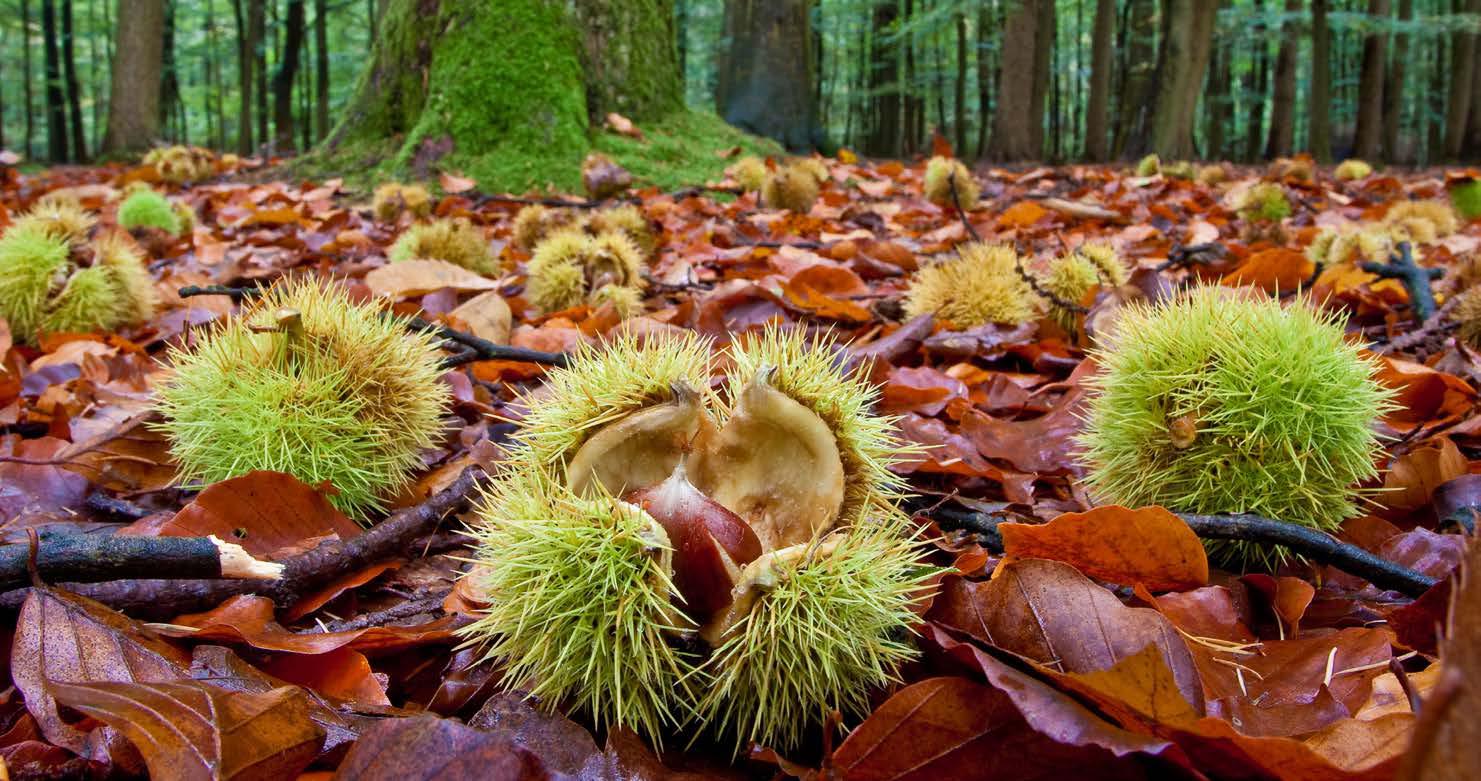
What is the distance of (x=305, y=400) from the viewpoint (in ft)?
5.41

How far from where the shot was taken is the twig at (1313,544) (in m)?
1.28

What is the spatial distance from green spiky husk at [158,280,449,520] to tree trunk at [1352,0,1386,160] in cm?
1492

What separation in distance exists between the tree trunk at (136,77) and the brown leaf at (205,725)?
1377 centimetres

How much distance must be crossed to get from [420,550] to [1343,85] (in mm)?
37180

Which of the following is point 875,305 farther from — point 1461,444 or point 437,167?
point 437,167

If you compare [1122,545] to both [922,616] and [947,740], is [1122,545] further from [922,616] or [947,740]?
[947,740]

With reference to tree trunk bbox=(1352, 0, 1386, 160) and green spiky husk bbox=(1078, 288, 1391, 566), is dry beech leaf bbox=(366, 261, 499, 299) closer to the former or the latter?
green spiky husk bbox=(1078, 288, 1391, 566)

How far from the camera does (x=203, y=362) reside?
1.66 meters

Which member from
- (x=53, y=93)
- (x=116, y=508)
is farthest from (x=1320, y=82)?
(x=53, y=93)

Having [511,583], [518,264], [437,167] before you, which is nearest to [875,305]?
[518,264]

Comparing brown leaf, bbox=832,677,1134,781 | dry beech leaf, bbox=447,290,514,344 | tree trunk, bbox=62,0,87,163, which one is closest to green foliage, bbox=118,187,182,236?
dry beech leaf, bbox=447,290,514,344

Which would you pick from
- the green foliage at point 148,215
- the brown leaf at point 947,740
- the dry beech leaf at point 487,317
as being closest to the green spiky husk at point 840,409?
the brown leaf at point 947,740

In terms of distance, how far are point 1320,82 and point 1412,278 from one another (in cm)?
1148

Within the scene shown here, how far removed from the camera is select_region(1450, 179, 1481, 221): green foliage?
209 inches
